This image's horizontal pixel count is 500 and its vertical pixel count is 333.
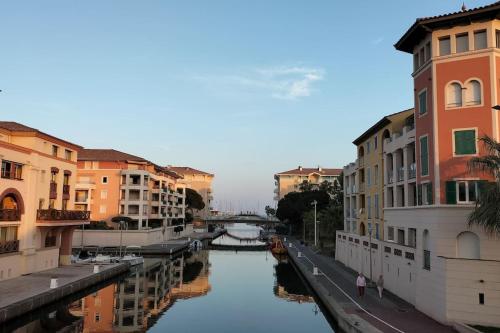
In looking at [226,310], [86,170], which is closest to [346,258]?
[226,310]

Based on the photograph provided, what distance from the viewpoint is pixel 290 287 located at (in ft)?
155

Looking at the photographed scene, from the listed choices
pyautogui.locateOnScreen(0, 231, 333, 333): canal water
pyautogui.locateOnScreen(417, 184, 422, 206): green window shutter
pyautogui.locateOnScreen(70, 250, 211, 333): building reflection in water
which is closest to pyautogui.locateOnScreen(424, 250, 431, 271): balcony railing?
pyautogui.locateOnScreen(417, 184, 422, 206): green window shutter

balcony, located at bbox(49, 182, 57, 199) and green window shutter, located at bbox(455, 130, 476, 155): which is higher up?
green window shutter, located at bbox(455, 130, 476, 155)

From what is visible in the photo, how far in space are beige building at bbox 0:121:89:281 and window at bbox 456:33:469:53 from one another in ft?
112

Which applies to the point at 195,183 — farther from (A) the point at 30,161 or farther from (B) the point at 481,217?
(B) the point at 481,217

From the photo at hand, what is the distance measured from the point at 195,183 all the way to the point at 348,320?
548 ft

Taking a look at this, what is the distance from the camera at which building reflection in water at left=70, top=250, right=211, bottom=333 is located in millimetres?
30484

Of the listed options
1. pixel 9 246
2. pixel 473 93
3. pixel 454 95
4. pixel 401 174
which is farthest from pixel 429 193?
pixel 9 246

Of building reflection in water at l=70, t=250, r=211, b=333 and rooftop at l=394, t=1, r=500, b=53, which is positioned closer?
rooftop at l=394, t=1, r=500, b=53

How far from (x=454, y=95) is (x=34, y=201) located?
36.2 meters

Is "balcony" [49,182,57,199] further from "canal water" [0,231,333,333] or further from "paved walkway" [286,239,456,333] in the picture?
"paved walkway" [286,239,456,333]

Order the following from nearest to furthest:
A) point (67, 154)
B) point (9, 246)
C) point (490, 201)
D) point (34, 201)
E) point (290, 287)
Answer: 1. point (490, 201)
2. point (9, 246)
3. point (34, 201)
4. point (290, 287)
5. point (67, 154)

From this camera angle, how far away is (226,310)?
117 feet

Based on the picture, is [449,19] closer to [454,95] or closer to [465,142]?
[454,95]
